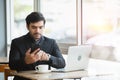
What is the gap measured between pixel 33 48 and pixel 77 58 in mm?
487

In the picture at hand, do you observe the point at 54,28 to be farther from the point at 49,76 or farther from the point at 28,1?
the point at 49,76

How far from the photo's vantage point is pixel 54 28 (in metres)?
4.87

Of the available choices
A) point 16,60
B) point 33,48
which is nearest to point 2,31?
point 33,48

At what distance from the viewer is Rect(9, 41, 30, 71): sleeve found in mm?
2970

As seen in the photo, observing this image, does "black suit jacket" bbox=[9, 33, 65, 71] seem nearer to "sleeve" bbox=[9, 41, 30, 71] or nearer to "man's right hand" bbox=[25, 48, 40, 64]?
"sleeve" bbox=[9, 41, 30, 71]

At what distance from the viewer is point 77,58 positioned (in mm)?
2959

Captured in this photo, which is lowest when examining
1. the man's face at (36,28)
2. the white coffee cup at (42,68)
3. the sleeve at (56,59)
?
the white coffee cup at (42,68)

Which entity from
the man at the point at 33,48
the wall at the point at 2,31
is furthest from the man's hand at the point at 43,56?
the wall at the point at 2,31

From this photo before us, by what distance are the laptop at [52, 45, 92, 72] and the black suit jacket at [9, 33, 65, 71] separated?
4.1 inches

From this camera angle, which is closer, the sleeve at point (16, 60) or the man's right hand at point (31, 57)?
the man's right hand at point (31, 57)

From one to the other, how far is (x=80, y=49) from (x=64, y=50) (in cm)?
169

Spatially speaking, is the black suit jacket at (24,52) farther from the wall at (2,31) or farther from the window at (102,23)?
the wall at (2,31)

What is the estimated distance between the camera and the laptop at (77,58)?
9.55 ft

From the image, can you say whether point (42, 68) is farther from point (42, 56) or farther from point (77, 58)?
point (77, 58)
